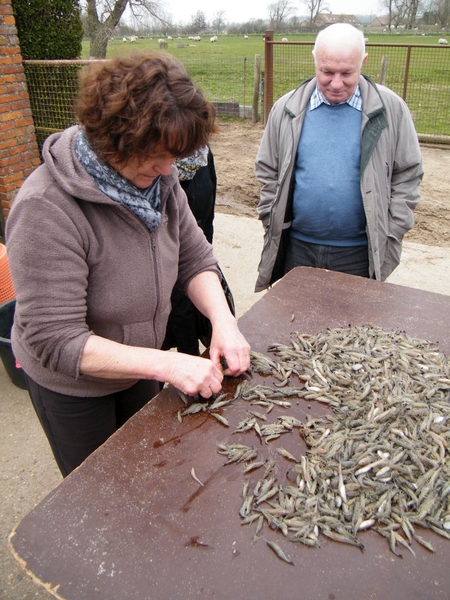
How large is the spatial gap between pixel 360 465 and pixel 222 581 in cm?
60

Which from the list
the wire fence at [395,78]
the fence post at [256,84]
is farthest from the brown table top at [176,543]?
the fence post at [256,84]

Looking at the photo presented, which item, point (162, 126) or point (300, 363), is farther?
point (300, 363)

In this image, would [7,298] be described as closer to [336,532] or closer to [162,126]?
[162,126]

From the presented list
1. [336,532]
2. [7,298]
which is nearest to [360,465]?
[336,532]

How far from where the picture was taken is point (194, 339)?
3406mm

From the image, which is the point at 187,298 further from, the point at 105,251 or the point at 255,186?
the point at 255,186

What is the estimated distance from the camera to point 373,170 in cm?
336

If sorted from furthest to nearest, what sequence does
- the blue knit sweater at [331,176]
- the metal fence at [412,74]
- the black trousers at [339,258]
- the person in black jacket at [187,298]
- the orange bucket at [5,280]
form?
the metal fence at [412,74] → the orange bucket at [5,280] → the black trousers at [339,258] → the blue knit sweater at [331,176] → the person in black jacket at [187,298]

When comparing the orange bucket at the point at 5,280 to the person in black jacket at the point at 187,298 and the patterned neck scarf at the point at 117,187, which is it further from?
the patterned neck scarf at the point at 117,187

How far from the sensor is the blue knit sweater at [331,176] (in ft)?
11.4

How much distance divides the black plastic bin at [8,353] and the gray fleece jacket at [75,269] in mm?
2003

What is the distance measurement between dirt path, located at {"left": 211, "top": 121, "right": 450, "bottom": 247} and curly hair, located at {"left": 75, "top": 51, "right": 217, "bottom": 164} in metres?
5.72

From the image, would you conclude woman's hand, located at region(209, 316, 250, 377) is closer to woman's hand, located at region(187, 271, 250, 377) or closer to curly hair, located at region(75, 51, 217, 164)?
woman's hand, located at region(187, 271, 250, 377)

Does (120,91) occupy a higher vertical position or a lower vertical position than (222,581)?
higher
